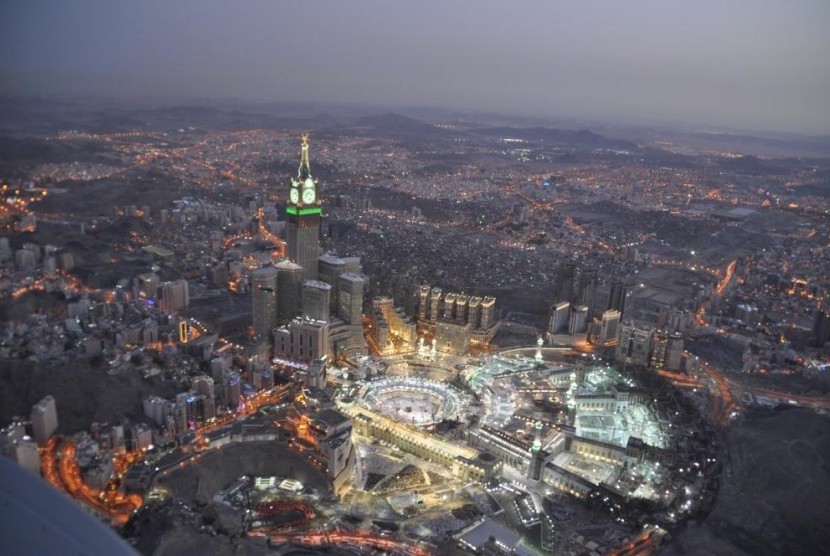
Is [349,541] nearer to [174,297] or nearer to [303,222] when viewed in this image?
[303,222]

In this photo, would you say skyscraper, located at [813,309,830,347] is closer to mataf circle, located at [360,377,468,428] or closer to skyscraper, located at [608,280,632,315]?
skyscraper, located at [608,280,632,315]

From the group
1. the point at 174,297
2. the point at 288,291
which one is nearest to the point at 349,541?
the point at 288,291

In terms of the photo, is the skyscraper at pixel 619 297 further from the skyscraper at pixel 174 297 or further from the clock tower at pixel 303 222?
the skyscraper at pixel 174 297

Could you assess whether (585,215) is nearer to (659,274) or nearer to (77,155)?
(659,274)

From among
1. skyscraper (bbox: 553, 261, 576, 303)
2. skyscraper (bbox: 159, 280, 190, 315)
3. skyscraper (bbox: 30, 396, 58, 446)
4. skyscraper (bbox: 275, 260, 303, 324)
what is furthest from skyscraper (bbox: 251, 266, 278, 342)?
skyscraper (bbox: 553, 261, 576, 303)

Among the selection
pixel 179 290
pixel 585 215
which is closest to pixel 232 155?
pixel 585 215

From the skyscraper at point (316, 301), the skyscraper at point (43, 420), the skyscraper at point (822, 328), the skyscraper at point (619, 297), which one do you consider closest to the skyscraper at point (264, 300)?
the skyscraper at point (316, 301)

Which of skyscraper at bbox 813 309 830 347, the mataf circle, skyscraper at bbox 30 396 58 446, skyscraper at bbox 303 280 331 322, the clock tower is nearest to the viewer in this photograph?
skyscraper at bbox 30 396 58 446
